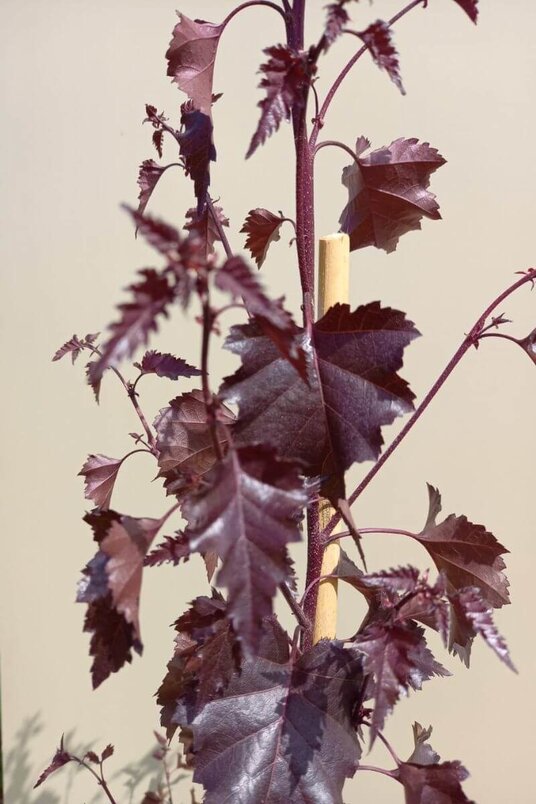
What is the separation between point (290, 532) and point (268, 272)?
812mm

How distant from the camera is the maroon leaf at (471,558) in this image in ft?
1.84

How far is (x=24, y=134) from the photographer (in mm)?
1120

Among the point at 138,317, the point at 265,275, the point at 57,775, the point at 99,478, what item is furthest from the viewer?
the point at 57,775

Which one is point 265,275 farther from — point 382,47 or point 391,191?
point 382,47

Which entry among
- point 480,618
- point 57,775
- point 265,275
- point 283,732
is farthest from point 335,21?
point 57,775

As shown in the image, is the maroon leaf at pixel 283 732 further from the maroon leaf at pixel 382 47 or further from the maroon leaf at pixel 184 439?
the maroon leaf at pixel 382 47

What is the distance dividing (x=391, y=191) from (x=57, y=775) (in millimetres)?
1388

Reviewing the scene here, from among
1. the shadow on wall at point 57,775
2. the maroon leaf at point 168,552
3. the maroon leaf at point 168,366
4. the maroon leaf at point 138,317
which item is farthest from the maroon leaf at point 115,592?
the shadow on wall at point 57,775

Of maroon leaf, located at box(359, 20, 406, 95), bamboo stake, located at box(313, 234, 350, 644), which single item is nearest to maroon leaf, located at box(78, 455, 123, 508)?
bamboo stake, located at box(313, 234, 350, 644)

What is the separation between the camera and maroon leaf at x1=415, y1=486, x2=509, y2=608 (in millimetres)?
561

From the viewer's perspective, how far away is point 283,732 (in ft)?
1.62

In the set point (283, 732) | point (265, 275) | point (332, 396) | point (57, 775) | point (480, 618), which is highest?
point (265, 275)

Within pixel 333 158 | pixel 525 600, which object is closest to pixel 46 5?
pixel 333 158

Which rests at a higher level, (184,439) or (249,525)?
(184,439)
